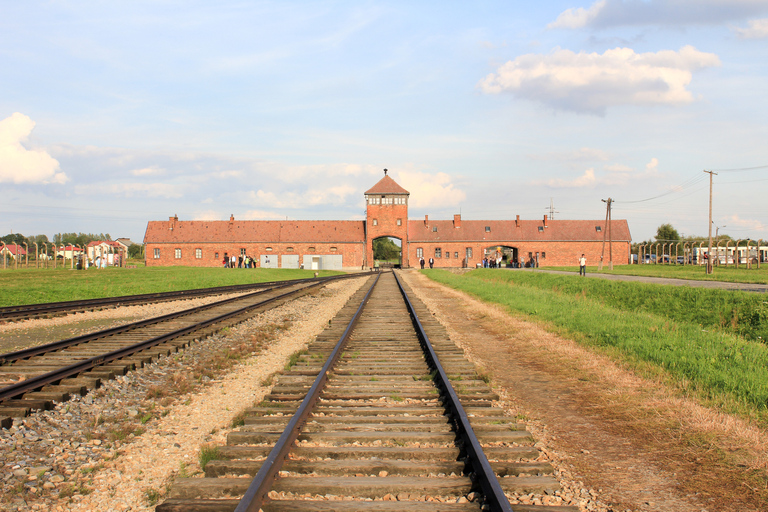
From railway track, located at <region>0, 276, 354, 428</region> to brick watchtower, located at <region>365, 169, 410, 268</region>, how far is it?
55538 millimetres

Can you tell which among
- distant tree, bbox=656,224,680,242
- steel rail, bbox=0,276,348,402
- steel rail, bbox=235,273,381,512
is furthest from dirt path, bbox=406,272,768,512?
distant tree, bbox=656,224,680,242

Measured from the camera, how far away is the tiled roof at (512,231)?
70500mm

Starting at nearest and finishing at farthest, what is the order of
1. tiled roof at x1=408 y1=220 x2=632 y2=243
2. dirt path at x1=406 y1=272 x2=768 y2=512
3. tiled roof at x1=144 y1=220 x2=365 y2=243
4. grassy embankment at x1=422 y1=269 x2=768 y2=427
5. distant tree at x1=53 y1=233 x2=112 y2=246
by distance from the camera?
dirt path at x1=406 y1=272 x2=768 y2=512 < grassy embankment at x1=422 y1=269 x2=768 y2=427 < tiled roof at x1=144 y1=220 x2=365 y2=243 < tiled roof at x1=408 y1=220 x2=632 y2=243 < distant tree at x1=53 y1=233 x2=112 y2=246

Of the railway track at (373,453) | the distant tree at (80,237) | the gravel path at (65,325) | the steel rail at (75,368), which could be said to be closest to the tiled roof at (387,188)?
the gravel path at (65,325)

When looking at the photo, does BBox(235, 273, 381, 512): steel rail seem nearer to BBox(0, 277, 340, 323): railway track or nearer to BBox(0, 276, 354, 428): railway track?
BBox(0, 276, 354, 428): railway track

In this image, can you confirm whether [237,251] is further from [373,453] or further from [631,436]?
[373,453]

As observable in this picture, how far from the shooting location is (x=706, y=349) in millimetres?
8312

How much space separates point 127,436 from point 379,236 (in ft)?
210

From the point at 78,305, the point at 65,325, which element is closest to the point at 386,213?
the point at 78,305

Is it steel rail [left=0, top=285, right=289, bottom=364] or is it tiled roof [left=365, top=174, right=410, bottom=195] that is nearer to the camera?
steel rail [left=0, top=285, right=289, bottom=364]

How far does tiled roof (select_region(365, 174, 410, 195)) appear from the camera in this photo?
6806 centimetres

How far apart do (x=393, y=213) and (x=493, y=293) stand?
47.5m

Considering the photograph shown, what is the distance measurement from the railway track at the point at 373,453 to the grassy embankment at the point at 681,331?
9.14ft

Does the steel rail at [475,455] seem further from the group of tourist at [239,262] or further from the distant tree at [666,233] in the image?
the distant tree at [666,233]
